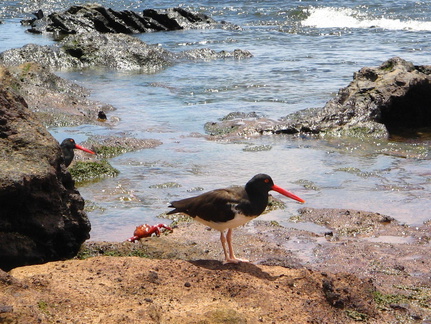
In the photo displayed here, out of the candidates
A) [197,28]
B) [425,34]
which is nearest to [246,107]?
[425,34]

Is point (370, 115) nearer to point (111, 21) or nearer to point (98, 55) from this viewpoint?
point (98, 55)

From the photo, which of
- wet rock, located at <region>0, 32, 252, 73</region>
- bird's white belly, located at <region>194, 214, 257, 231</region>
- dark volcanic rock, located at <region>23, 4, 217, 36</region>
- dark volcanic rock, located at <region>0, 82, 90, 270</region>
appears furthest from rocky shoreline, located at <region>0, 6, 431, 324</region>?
dark volcanic rock, located at <region>23, 4, 217, 36</region>

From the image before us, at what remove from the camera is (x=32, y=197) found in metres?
5.91

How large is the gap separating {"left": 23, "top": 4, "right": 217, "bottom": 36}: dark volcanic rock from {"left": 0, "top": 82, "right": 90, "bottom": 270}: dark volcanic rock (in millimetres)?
21092

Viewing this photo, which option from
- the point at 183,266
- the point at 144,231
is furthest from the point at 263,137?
the point at 183,266

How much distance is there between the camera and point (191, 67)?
64.7 feet

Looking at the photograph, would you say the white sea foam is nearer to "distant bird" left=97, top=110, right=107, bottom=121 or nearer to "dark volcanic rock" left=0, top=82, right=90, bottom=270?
"distant bird" left=97, top=110, right=107, bottom=121

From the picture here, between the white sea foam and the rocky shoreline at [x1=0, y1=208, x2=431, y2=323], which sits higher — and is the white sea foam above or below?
above

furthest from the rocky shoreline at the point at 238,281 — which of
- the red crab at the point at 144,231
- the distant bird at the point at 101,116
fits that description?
the distant bird at the point at 101,116

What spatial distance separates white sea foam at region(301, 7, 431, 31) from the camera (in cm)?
2766

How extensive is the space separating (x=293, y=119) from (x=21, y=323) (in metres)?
9.79

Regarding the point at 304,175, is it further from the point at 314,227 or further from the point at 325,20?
the point at 325,20

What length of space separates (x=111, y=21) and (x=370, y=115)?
1684cm

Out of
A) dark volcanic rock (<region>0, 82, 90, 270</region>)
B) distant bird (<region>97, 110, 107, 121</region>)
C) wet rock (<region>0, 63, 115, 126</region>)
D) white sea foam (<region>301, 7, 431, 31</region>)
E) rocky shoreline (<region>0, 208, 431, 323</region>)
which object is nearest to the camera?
rocky shoreline (<region>0, 208, 431, 323</region>)
